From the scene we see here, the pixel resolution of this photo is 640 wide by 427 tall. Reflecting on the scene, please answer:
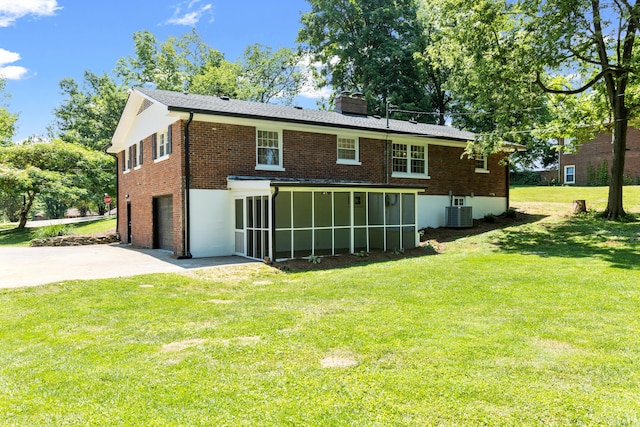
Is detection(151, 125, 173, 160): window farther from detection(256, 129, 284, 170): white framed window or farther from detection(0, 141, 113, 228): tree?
detection(0, 141, 113, 228): tree

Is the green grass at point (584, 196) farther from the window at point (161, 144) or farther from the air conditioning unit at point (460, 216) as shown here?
the window at point (161, 144)

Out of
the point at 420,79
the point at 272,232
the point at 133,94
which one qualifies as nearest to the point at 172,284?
the point at 272,232

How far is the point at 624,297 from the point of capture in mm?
6934

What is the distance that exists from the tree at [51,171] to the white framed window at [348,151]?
65.1 ft

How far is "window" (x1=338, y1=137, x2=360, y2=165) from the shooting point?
16.9m

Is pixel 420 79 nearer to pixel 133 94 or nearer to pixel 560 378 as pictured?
pixel 133 94

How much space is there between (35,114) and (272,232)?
49148 millimetres

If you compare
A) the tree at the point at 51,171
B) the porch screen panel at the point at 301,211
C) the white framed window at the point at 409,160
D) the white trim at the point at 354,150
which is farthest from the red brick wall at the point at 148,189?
the white framed window at the point at 409,160

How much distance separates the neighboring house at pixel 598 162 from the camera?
31.4 meters

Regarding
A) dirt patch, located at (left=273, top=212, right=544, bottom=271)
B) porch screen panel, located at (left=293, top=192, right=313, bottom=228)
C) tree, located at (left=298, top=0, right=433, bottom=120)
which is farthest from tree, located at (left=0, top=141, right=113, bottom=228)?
A: dirt patch, located at (left=273, top=212, right=544, bottom=271)

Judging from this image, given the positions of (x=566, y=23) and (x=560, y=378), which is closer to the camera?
(x=560, y=378)

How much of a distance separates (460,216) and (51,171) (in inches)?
1061

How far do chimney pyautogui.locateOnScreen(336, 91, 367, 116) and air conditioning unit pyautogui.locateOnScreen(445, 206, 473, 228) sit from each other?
6855 millimetres

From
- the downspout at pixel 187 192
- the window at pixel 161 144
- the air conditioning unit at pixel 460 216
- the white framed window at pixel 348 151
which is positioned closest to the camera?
the downspout at pixel 187 192
